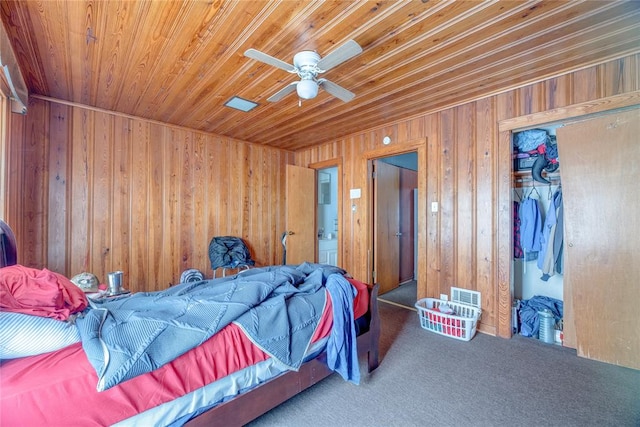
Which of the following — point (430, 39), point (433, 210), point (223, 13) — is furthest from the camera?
point (433, 210)

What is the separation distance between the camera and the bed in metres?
1.00

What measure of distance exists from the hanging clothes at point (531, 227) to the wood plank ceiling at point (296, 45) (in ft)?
4.03

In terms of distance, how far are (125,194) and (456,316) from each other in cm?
394

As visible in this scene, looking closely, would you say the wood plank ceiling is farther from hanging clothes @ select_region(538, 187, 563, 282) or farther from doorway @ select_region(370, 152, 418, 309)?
doorway @ select_region(370, 152, 418, 309)

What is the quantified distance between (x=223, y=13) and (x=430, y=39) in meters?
1.40

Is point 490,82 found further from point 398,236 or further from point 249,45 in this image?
point 398,236

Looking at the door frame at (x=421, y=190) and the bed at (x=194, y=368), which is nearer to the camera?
the bed at (x=194, y=368)

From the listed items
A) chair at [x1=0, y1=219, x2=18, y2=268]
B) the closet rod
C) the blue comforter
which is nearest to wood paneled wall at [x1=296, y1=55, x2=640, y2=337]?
the closet rod

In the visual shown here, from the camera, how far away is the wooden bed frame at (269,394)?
1344 millimetres

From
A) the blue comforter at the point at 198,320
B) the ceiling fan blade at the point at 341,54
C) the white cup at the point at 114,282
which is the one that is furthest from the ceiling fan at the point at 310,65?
the white cup at the point at 114,282

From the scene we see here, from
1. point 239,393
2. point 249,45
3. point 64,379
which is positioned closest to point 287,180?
point 249,45

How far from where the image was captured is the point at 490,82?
2.62 m

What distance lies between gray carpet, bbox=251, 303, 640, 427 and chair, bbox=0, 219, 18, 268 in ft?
5.60

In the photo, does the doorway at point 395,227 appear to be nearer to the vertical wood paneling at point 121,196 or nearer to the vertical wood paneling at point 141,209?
the vertical wood paneling at point 141,209
